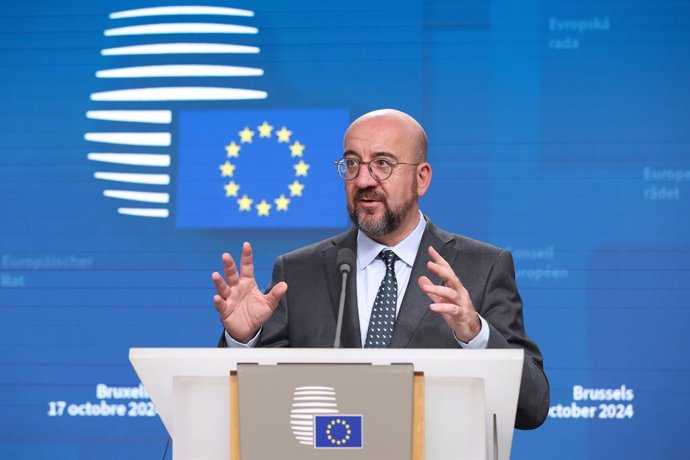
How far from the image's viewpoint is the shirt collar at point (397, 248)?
120 inches

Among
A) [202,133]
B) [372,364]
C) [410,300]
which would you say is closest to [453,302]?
[372,364]

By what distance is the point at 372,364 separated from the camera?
6.12 feet

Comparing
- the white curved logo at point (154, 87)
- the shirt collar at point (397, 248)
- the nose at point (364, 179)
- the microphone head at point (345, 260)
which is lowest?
the microphone head at point (345, 260)

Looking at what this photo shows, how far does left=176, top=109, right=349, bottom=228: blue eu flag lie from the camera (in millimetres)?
4367

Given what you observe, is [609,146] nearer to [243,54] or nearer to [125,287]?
[243,54]

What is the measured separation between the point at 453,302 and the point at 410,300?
0.73 meters

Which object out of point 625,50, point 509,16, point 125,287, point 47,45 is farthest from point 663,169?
point 47,45

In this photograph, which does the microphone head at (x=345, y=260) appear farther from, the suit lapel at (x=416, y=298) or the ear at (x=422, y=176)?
the ear at (x=422, y=176)

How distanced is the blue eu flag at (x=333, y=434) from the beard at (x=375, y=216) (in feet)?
4.04

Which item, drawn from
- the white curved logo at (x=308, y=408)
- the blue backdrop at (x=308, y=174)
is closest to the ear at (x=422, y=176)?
the blue backdrop at (x=308, y=174)

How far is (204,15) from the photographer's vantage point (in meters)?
4.49

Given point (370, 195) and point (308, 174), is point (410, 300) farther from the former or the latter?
point (308, 174)

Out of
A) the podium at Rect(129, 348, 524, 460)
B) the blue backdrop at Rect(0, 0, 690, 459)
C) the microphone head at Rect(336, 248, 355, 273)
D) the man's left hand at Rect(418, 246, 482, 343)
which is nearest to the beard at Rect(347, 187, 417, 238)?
the microphone head at Rect(336, 248, 355, 273)

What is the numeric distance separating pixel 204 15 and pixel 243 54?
27 centimetres
